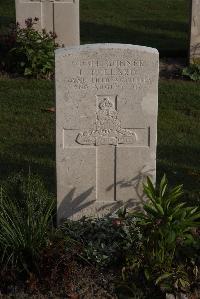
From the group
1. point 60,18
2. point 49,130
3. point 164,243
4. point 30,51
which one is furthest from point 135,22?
point 164,243

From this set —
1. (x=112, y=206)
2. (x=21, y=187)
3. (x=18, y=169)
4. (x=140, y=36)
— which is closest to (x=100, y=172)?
(x=112, y=206)

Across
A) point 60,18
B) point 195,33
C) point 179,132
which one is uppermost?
point 60,18

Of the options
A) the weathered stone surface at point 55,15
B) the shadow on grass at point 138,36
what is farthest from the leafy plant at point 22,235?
the shadow on grass at point 138,36

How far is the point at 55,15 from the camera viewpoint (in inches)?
419

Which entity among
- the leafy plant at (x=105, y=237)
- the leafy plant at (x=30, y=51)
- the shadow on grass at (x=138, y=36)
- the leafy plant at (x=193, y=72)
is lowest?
the leafy plant at (x=105, y=237)

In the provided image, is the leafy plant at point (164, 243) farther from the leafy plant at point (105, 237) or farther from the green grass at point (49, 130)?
the green grass at point (49, 130)

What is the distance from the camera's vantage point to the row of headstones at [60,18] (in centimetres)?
1051

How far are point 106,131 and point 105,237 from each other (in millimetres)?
833

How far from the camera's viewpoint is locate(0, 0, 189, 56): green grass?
507 inches

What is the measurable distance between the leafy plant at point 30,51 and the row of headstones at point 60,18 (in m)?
0.30

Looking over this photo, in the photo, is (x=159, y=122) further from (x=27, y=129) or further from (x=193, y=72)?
(x=193, y=72)

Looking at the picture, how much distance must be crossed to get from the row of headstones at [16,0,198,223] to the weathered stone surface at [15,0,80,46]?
5490mm

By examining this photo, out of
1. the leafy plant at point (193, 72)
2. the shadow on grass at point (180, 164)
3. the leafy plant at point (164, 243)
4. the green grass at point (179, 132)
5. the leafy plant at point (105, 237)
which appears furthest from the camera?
the leafy plant at point (193, 72)

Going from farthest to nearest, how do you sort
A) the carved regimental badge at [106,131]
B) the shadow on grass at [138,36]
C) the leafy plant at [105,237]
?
the shadow on grass at [138,36]
the carved regimental badge at [106,131]
the leafy plant at [105,237]
